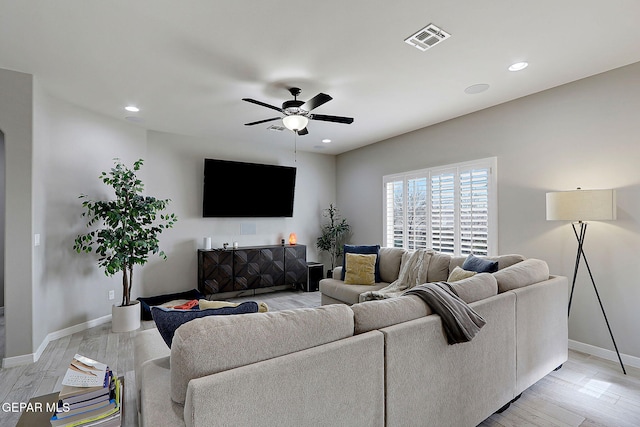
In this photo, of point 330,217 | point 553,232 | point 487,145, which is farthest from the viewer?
point 330,217

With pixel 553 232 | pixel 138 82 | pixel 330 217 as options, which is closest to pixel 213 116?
pixel 138 82

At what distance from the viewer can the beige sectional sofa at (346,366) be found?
1160 mm

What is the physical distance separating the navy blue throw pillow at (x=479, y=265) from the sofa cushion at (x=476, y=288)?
2.76ft

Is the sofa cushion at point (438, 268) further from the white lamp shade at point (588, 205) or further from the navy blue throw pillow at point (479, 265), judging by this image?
the white lamp shade at point (588, 205)

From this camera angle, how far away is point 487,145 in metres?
4.12

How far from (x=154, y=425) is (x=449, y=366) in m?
1.49

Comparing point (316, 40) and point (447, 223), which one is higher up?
point (316, 40)

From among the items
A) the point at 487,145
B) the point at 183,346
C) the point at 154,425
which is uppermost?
the point at 487,145

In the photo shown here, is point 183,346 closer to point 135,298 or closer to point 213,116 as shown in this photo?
point 213,116

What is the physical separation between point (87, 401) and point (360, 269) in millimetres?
3265

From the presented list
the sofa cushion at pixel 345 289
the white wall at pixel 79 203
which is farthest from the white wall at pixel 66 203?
the sofa cushion at pixel 345 289

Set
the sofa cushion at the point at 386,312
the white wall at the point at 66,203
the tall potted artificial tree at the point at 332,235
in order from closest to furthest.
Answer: the sofa cushion at the point at 386,312, the white wall at the point at 66,203, the tall potted artificial tree at the point at 332,235

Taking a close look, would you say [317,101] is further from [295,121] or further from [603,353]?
[603,353]

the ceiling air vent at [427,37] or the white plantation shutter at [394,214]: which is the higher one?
the ceiling air vent at [427,37]
